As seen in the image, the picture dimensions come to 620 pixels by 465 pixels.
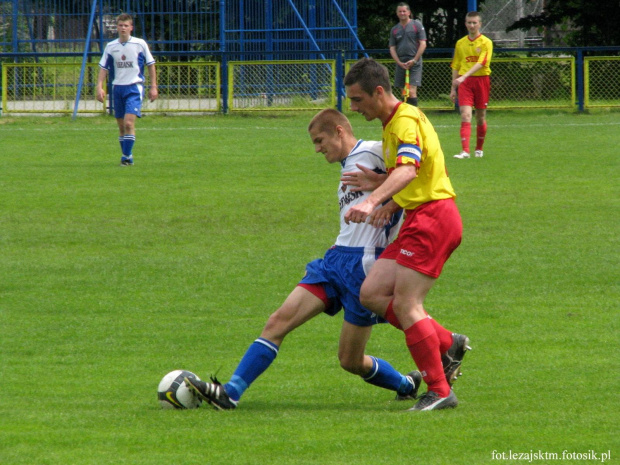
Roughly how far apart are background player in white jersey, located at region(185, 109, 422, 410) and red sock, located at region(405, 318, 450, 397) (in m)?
0.26

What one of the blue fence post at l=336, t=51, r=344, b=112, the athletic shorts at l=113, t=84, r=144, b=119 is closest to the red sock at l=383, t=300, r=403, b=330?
the athletic shorts at l=113, t=84, r=144, b=119

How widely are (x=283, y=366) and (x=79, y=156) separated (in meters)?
Answer: 11.0

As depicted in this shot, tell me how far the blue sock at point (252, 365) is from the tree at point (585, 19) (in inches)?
1090

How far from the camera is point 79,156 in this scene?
16.3 meters

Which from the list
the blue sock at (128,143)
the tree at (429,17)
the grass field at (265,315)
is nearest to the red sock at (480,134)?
the grass field at (265,315)

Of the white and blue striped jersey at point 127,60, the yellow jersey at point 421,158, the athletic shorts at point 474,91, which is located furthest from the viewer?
the athletic shorts at point 474,91

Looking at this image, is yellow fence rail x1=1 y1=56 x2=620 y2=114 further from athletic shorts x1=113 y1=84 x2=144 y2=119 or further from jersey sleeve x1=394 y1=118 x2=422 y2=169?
jersey sleeve x1=394 y1=118 x2=422 y2=169

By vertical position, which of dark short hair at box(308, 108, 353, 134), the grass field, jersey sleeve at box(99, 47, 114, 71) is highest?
jersey sleeve at box(99, 47, 114, 71)

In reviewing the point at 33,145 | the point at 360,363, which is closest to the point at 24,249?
the point at 360,363

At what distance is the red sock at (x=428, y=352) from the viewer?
195 inches

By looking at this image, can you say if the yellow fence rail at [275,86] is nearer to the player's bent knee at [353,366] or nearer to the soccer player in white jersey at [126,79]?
the soccer player in white jersey at [126,79]

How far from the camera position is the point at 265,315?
7.11m

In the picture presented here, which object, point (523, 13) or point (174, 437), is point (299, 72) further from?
point (523, 13)

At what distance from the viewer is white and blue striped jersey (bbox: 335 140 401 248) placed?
5.19 meters
